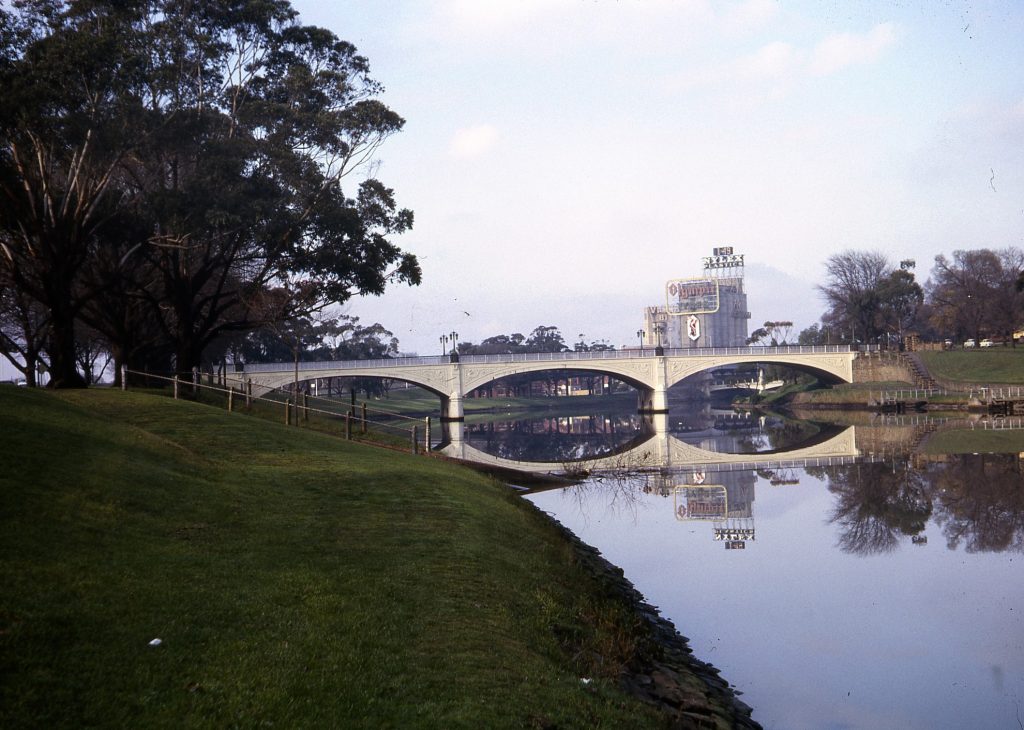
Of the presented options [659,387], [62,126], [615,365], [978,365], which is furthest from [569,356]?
[62,126]

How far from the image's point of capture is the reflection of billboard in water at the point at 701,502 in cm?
2736

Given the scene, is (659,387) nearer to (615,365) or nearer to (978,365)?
(615,365)

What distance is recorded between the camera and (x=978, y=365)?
85750 mm

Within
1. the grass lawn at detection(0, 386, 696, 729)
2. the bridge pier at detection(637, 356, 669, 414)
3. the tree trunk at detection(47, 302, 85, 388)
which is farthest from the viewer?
the bridge pier at detection(637, 356, 669, 414)

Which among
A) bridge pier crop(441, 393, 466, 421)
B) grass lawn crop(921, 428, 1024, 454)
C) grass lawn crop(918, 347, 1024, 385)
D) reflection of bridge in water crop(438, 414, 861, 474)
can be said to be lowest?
reflection of bridge in water crop(438, 414, 861, 474)

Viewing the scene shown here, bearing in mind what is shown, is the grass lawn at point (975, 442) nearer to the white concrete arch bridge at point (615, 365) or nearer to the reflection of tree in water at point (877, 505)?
the reflection of tree in water at point (877, 505)

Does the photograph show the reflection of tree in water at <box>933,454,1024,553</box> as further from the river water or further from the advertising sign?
the advertising sign

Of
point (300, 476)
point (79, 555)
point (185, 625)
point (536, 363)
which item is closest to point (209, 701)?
point (185, 625)

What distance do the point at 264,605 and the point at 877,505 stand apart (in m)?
23.4

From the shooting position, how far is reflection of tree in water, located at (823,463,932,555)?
891 inches

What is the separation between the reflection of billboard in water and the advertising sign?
109 m

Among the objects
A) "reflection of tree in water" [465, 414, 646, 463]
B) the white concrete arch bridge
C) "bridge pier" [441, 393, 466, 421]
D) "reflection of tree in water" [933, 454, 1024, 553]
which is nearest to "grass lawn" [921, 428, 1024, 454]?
"reflection of tree in water" [933, 454, 1024, 553]

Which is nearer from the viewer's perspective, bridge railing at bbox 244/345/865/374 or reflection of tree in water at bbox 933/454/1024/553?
reflection of tree in water at bbox 933/454/1024/553

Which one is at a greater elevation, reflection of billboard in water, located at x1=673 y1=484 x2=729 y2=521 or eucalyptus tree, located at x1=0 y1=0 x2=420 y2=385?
eucalyptus tree, located at x1=0 y1=0 x2=420 y2=385
